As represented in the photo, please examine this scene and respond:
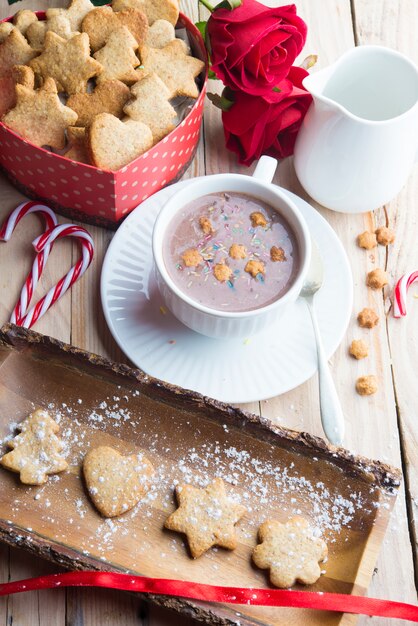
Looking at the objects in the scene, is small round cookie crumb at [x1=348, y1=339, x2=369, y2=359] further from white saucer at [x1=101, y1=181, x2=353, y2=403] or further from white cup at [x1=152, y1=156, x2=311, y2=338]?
white cup at [x1=152, y1=156, x2=311, y2=338]

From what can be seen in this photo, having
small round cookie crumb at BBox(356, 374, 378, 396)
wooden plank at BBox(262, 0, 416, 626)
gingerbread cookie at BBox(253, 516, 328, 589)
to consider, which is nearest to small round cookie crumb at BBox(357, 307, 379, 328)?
wooden plank at BBox(262, 0, 416, 626)

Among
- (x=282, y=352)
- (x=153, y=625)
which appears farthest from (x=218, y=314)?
(x=153, y=625)

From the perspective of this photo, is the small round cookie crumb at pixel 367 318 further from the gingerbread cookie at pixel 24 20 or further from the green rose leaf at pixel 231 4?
the gingerbread cookie at pixel 24 20

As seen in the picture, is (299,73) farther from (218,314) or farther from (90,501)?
(90,501)

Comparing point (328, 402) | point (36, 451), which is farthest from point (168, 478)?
point (328, 402)

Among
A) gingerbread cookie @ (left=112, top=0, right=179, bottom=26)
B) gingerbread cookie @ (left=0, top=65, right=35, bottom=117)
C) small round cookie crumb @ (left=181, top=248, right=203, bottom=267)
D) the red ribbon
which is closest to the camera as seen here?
the red ribbon

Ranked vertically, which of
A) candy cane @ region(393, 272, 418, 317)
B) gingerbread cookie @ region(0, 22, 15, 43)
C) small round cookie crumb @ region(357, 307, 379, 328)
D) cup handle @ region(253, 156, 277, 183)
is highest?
gingerbread cookie @ region(0, 22, 15, 43)
